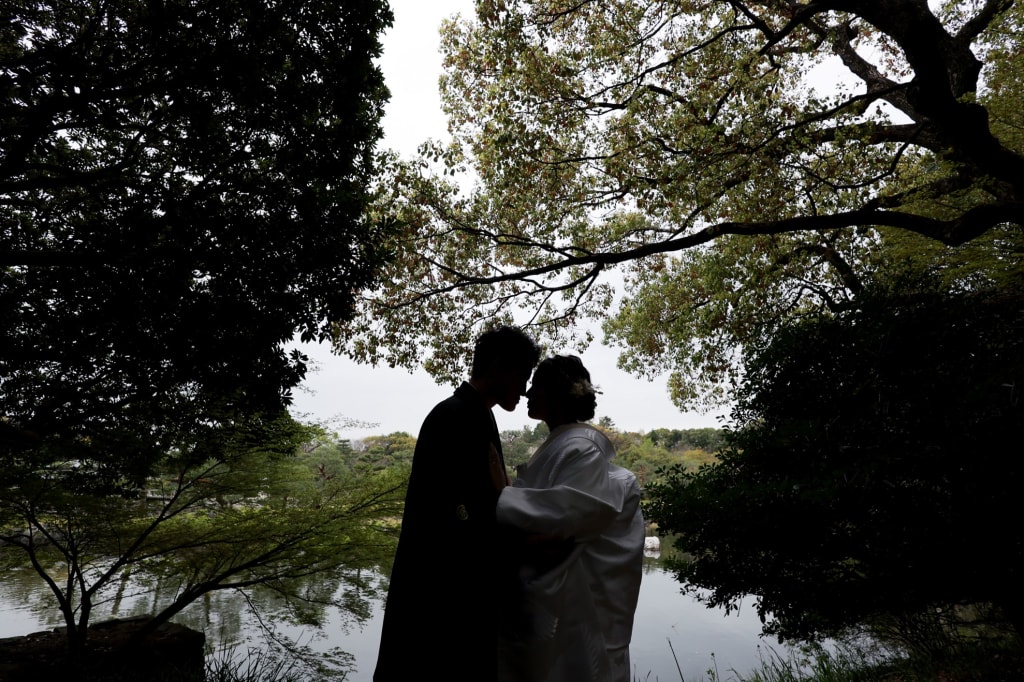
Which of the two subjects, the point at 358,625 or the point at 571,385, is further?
the point at 358,625

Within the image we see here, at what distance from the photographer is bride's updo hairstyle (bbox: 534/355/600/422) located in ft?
6.65

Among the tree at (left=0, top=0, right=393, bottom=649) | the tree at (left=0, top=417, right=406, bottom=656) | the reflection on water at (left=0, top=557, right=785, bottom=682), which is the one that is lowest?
the reflection on water at (left=0, top=557, right=785, bottom=682)

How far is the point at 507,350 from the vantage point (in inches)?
76.5

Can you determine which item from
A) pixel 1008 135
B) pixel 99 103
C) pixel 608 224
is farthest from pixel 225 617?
pixel 1008 135

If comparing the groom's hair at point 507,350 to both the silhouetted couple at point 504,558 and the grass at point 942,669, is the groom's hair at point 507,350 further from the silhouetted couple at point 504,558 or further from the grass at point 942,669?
the grass at point 942,669

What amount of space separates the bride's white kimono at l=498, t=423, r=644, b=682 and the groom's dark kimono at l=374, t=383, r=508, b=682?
10 cm

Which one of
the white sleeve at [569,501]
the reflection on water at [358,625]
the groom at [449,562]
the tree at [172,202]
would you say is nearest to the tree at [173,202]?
the tree at [172,202]

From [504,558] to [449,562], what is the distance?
0.63 ft

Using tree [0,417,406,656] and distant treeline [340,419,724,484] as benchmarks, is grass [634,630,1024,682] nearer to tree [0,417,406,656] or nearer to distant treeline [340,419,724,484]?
tree [0,417,406,656]

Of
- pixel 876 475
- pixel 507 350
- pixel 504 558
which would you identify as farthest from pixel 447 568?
pixel 876 475

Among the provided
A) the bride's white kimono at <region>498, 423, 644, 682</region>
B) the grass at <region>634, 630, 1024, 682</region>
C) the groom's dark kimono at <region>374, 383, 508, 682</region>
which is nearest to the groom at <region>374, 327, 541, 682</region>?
the groom's dark kimono at <region>374, 383, 508, 682</region>

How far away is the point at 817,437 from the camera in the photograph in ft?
12.7

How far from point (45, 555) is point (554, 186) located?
22.5 ft

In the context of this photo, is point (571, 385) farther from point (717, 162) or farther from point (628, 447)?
point (628, 447)
